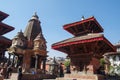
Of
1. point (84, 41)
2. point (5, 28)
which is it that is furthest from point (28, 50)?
point (84, 41)

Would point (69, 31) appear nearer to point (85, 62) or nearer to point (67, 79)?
point (85, 62)

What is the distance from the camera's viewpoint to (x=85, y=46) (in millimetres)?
13867

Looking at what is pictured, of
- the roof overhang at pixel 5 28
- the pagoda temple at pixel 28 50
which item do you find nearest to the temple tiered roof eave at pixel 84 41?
the pagoda temple at pixel 28 50

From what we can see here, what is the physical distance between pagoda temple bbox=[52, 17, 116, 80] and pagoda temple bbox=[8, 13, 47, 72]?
9.67 metres

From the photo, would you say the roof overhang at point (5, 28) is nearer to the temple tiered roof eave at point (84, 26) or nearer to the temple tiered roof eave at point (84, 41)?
the temple tiered roof eave at point (84, 26)

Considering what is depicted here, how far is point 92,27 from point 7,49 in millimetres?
14056

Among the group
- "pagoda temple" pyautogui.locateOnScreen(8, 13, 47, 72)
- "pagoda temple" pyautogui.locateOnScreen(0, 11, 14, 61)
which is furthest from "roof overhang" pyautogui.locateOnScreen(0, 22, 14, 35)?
"pagoda temple" pyautogui.locateOnScreen(8, 13, 47, 72)

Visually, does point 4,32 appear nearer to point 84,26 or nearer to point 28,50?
point 28,50

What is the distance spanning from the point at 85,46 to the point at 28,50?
14098 millimetres

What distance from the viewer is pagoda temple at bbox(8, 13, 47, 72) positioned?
2486 centimetres

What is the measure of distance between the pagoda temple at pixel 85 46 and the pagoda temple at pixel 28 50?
967 centimetres

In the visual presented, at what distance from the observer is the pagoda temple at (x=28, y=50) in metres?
24.9

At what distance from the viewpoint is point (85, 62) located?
554 inches

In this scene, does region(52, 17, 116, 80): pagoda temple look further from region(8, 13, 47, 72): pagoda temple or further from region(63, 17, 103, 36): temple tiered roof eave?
region(8, 13, 47, 72): pagoda temple
